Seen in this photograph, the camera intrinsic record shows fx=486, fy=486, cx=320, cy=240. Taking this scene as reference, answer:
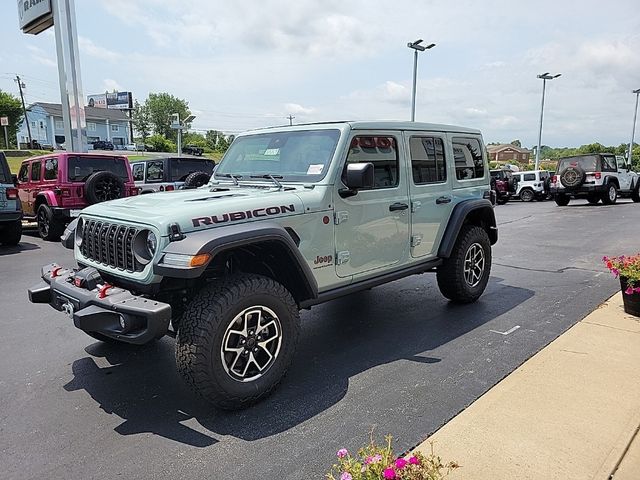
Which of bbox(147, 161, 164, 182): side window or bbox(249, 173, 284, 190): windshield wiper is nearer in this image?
bbox(249, 173, 284, 190): windshield wiper

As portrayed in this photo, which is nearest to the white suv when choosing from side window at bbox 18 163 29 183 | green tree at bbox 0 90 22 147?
side window at bbox 18 163 29 183

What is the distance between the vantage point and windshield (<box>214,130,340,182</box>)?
154 inches

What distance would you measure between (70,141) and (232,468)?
14.1 metres

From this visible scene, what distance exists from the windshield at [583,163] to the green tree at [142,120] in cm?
9438

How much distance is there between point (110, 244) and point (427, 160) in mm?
3002

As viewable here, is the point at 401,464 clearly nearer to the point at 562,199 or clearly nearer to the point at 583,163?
the point at 583,163

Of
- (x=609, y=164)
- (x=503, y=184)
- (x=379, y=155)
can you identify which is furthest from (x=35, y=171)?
(x=609, y=164)

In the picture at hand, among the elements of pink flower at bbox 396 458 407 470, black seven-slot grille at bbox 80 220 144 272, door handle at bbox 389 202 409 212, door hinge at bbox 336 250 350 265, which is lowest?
pink flower at bbox 396 458 407 470

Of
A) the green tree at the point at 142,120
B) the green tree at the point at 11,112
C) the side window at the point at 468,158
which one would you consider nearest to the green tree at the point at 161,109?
the green tree at the point at 142,120

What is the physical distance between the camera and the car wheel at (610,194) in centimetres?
1844

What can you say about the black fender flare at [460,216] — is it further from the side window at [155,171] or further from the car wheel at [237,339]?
the side window at [155,171]

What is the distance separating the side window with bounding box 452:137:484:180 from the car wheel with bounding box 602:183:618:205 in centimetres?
1563

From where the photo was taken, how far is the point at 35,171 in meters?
10.9

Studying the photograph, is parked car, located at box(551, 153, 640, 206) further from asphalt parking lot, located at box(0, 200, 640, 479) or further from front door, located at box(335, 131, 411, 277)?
front door, located at box(335, 131, 411, 277)
